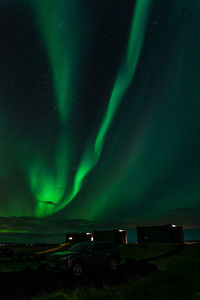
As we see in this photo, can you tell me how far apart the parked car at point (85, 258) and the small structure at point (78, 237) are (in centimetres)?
4459

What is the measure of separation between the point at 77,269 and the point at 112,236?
42.1m

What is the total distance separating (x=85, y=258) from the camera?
36.2 feet

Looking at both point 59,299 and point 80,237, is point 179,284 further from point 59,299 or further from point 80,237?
point 80,237

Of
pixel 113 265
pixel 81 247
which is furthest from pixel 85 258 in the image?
pixel 113 265

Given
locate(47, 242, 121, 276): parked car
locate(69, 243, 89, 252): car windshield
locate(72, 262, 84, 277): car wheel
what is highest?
locate(69, 243, 89, 252): car windshield

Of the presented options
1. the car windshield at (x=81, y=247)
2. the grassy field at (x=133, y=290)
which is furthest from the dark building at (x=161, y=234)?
the car windshield at (x=81, y=247)

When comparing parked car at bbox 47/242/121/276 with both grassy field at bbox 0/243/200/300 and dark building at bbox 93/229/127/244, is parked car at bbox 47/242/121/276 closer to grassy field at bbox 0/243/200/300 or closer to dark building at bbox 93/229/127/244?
grassy field at bbox 0/243/200/300

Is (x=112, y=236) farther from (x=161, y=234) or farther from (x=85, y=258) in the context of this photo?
(x=85, y=258)

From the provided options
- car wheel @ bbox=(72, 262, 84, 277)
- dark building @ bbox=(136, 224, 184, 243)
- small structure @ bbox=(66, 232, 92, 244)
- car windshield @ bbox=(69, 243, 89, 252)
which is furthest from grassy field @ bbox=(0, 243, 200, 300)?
small structure @ bbox=(66, 232, 92, 244)

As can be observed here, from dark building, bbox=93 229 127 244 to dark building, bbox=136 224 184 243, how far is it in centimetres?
329

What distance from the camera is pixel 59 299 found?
6.77m

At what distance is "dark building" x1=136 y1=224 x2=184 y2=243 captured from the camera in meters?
40.9

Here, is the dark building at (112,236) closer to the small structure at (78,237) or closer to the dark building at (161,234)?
the small structure at (78,237)

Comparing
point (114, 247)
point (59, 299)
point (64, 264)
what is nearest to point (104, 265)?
point (114, 247)
